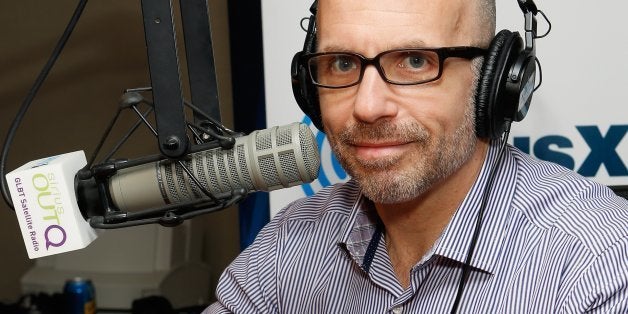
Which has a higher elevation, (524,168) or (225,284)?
(524,168)

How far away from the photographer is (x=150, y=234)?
2.42 m

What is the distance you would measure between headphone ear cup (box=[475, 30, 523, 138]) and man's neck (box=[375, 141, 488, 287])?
11 centimetres

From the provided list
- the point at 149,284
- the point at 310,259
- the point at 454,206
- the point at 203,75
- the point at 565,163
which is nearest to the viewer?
the point at 203,75

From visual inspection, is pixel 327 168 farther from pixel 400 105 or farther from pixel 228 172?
pixel 228 172

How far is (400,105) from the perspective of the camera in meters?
1.14

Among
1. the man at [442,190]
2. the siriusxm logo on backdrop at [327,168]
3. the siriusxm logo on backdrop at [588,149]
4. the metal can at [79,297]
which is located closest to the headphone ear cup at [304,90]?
the man at [442,190]

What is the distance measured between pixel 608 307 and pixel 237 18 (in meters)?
1.05

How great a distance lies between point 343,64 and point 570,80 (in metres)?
0.58

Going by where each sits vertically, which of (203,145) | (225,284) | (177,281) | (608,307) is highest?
(203,145)

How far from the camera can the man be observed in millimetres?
1133

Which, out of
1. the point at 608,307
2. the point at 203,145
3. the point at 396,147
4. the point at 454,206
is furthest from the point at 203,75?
the point at 608,307

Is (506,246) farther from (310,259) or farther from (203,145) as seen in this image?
(203,145)

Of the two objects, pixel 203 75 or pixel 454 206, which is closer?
pixel 203 75

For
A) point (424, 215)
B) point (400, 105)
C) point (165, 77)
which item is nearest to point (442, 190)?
point (424, 215)
